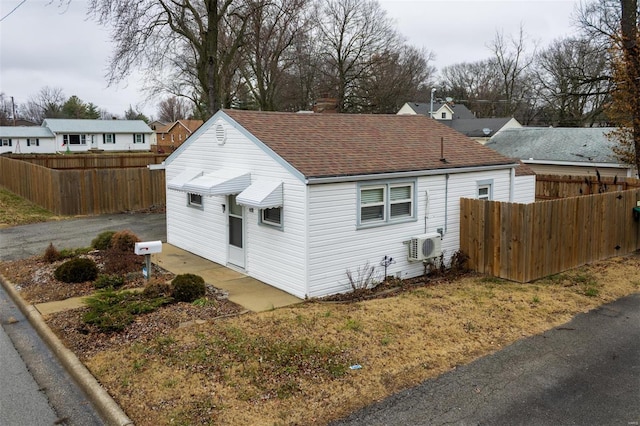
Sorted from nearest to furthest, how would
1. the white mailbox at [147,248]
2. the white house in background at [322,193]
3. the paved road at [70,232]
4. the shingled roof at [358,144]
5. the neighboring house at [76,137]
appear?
the white mailbox at [147,248], the white house in background at [322,193], the shingled roof at [358,144], the paved road at [70,232], the neighboring house at [76,137]

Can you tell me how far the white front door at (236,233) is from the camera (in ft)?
39.7

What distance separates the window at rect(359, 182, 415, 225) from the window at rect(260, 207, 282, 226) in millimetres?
1680

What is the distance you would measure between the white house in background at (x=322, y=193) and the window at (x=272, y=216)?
0.02 m

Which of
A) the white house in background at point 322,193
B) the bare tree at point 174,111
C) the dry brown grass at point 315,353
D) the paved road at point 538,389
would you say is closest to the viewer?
the paved road at point 538,389

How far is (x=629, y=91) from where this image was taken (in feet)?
53.6

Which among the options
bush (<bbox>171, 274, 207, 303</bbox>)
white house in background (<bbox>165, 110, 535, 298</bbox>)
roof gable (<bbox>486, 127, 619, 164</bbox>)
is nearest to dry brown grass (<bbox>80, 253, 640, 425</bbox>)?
white house in background (<bbox>165, 110, 535, 298</bbox>)

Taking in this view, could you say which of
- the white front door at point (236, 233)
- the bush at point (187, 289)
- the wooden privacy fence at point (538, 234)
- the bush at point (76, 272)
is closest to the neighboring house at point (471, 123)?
the wooden privacy fence at point (538, 234)

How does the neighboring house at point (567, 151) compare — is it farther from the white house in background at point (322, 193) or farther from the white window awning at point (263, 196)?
the white window awning at point (263, 196)

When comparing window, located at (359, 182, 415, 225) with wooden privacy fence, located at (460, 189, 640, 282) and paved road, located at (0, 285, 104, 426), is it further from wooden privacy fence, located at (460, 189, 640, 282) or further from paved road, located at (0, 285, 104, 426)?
paved road, located at (0, 285, 104, 426)

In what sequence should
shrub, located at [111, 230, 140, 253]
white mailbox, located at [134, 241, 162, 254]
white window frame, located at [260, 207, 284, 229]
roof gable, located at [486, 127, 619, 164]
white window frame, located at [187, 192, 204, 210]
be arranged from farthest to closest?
roof gable, located at [486, 127, 619, 164]
white window frame, located at [187, 192, 204, 210]
shrub, located at [111, 230, 140, 253]
white window frame, located at [260, 207, 284, 229]
white mailbox, located at [134, 241, 162, 254]

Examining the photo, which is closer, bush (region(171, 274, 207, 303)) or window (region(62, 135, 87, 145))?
bush (region(171, 274, 207, 303))

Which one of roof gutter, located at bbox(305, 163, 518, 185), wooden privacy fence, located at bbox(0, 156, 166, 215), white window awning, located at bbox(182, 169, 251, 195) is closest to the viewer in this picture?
roof gutter, located at bbox(305, 163, 518, 185)

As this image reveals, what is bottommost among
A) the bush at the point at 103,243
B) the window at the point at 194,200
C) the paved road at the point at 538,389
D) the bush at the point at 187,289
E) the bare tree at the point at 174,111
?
the paved road at the point at 538,389

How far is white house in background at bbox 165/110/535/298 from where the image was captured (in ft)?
34.0
